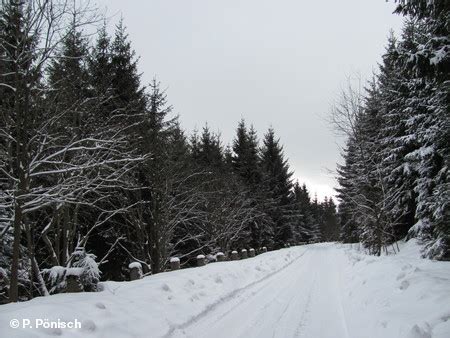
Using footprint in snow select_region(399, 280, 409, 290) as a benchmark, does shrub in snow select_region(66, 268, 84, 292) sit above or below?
above

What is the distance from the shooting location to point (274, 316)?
335 inches

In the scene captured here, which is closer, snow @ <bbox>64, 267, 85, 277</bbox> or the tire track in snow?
the tire track in snow

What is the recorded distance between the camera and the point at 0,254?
441 inches

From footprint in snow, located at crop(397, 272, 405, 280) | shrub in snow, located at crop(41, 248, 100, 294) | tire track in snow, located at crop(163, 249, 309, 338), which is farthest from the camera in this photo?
footprint in snow, located at crop(397, 272, 405, 280)

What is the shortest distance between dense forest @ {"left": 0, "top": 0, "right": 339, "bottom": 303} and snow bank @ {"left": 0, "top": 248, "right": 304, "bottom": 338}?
1.06m

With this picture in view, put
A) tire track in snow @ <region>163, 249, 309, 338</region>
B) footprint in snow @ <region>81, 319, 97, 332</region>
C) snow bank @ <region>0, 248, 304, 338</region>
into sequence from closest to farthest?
snow bank @ <region>0, 248, 304, 338</region>
footprint in snow @ <region>81, 319, 97, 332</region>
tire track in snow @ <region>163, 249, 309, 338</region>

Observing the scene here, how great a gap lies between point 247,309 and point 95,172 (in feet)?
19.4

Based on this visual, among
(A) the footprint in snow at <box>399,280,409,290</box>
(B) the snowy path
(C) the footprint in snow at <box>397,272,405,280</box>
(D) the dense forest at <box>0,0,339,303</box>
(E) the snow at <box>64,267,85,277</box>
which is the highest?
(D) the dense forest at <box>0,0,339,303</box>

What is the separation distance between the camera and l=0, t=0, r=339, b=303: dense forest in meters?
7.06

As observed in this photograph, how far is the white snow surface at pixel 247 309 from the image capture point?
5.71 meters

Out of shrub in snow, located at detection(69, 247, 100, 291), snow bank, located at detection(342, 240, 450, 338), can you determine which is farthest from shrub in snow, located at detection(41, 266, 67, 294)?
snow bank, located at detection(342, 240, 450, 338)

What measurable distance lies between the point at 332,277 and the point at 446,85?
9972mm

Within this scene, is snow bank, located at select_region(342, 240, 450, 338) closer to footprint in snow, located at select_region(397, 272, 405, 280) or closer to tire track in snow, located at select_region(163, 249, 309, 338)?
footprint in snow, located at select_region(397, 272, 405, 280)

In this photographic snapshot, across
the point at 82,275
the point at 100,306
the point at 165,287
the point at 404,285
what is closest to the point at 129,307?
the point at 100,306
